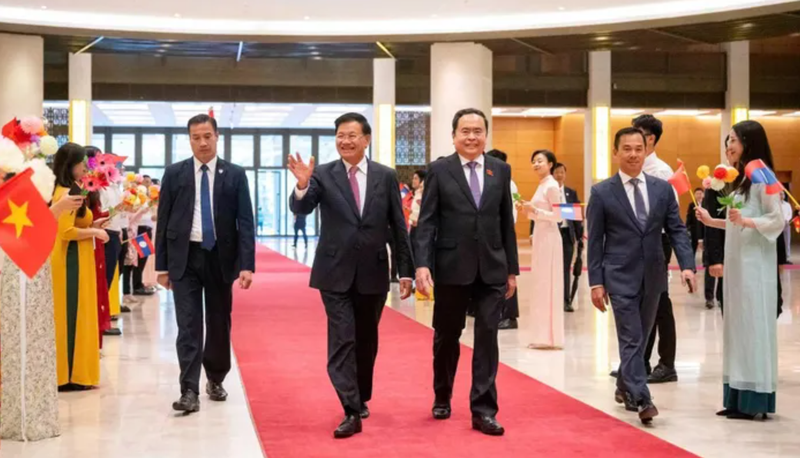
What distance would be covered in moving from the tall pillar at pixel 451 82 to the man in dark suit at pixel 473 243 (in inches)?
403

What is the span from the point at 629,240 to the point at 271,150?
2862 cm

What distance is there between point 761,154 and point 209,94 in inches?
713

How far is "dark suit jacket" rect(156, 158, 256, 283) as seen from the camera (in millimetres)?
5395

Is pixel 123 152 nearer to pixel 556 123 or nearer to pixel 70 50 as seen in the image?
pixel 556 123

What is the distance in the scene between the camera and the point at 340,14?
13.9m

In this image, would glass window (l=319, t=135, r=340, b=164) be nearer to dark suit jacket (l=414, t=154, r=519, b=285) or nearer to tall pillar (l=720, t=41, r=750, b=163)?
tall pillar (l=720, t=41, r=750, b=163)

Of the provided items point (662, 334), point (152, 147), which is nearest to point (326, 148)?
point (152, 147)

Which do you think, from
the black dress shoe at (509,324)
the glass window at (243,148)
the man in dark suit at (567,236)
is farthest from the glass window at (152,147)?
the black dress shoe at (509,324)

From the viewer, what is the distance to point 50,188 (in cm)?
411

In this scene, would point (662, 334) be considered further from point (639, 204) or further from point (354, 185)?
point (354, 185)

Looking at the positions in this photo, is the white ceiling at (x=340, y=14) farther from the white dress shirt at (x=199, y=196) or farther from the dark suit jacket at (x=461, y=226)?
the dark suit jacket at (x=461, y=226)

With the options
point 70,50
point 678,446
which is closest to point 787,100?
point 70,50

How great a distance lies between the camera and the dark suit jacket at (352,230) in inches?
192

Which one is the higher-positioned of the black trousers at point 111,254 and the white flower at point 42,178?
the white flower at point 42,178
